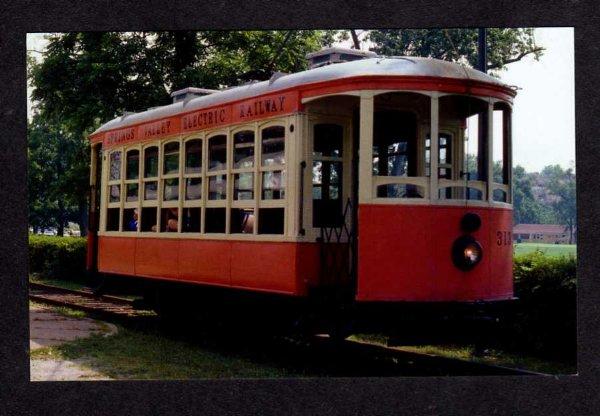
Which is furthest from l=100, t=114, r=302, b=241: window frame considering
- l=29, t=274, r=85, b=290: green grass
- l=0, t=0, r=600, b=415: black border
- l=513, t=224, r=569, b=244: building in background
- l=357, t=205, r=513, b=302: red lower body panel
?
l=29, t=274, r=85, b=290: green grass

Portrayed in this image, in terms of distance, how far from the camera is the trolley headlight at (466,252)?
8148 mm

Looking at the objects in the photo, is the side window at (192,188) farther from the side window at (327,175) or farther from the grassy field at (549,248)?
the grassy field at (549,248)

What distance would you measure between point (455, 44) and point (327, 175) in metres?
1.68

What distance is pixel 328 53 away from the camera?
9.01 meters

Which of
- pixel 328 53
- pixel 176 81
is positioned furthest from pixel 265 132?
pixel 176 81

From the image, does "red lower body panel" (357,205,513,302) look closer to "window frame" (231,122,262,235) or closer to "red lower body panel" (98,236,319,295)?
"red lower body panel" (98,236,319,295)

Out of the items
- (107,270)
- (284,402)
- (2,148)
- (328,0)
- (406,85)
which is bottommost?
(284,402)

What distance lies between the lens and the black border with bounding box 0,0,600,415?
7910 millimetres

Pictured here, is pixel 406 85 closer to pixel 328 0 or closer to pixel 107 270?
pixel 328 0

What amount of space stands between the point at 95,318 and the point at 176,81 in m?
3.27

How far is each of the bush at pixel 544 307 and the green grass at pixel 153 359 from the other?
8.19 feet

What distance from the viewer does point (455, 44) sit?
Answer: 866cm

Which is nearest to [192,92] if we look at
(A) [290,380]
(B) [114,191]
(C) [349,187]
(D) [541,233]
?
(B) [114,191]

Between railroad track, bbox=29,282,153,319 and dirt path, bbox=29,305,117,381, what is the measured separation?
496 millimetres
